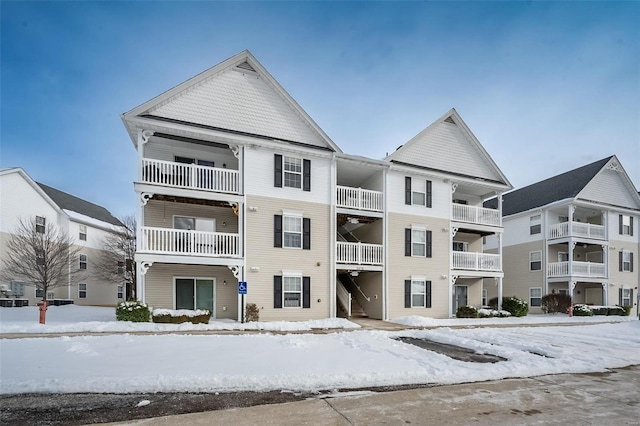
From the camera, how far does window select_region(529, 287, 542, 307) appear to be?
26781mm

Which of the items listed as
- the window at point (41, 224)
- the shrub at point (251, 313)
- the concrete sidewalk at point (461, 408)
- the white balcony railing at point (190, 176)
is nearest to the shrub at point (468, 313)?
the shrub at point (251, 313)

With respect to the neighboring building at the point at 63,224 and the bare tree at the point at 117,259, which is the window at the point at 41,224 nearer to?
the neighboring building at the point at 63,224

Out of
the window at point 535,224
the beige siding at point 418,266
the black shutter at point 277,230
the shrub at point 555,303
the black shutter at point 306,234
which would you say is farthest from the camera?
the window at point 535,224

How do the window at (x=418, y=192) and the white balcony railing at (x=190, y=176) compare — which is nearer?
the white balcony railing at (x=190, y=176)

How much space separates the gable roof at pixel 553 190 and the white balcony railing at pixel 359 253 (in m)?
16.7

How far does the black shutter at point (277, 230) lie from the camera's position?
16656mm

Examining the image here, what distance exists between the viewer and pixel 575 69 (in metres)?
18.8

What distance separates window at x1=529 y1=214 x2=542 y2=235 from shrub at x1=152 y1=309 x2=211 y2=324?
1001 inches

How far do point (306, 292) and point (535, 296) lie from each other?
66.7ft

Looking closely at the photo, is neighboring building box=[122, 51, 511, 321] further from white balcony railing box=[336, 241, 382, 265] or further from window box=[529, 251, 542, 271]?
window box=[529, 251, 542, 271]

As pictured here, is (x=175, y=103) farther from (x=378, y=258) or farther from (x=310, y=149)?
(x=378, y=258)

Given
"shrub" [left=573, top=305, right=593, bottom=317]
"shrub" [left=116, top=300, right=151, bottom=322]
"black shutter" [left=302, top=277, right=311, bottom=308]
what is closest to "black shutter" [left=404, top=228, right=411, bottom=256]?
"black shutter" [left=302, top=277, right=311, bottom=308]

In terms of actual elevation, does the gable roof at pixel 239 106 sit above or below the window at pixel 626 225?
above

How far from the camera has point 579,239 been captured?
2556 cm
